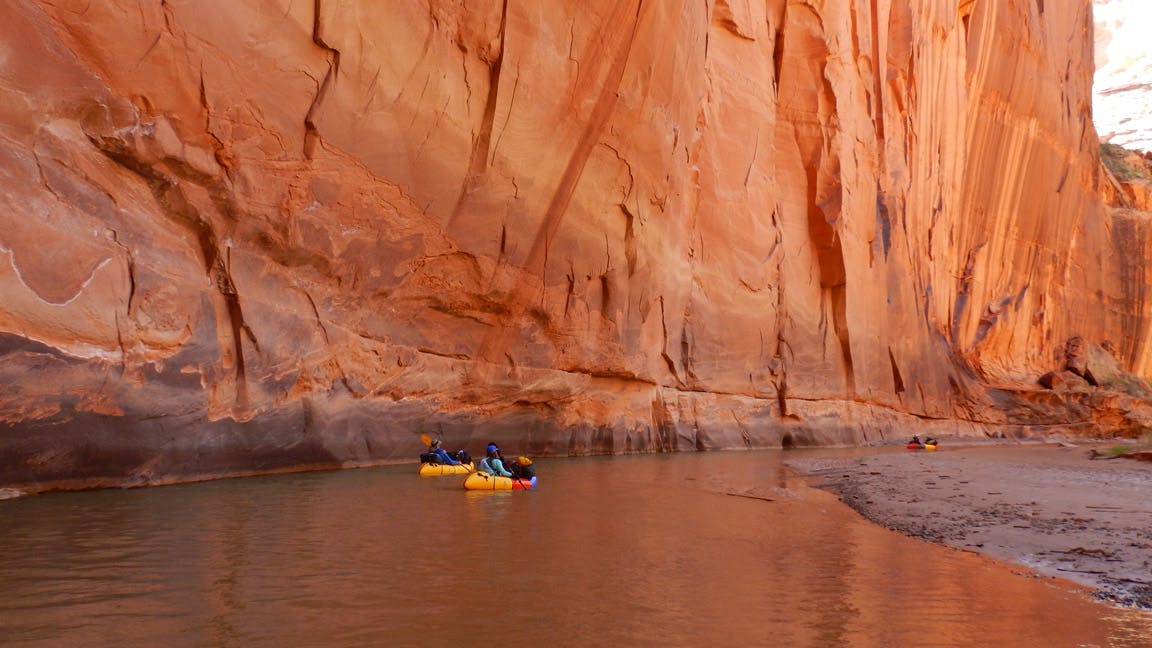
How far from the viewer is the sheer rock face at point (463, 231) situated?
10.7m

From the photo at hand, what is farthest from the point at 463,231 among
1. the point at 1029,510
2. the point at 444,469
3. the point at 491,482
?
the point at 1029,510

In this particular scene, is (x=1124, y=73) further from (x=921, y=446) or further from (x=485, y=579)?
(x=485, y=579)

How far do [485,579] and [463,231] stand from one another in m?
10.7

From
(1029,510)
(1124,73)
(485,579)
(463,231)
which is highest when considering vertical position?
(1124,73)

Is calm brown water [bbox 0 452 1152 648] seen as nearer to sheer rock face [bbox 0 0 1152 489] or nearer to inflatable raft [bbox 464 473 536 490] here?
inflatable raft [bbox 464 473 536 490]

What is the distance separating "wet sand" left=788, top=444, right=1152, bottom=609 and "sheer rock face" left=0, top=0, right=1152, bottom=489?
6.59m

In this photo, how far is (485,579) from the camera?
660cm

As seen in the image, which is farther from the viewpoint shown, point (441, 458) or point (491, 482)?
point (441, 458)

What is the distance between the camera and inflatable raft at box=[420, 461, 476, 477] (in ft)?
45.9

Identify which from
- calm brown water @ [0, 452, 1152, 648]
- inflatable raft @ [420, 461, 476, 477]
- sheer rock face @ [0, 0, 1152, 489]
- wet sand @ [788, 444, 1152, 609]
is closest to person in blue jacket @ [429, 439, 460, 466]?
inflatable raft @ [420, 461, 476, 477]

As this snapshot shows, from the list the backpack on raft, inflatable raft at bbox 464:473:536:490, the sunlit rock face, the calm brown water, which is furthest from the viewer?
the sunlit rock face

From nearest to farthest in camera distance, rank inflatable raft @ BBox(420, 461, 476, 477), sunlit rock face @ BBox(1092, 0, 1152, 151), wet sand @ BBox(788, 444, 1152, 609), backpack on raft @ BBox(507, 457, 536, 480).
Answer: wet sand @ BBox(788, 444, 1152, 609) → backpack on raft @ BBox(507, 457, 536, 480) → inflatable raft @ BBox(420, 461, 476, 477) → sunlit rock face @ BBox(1092, 0, 1152, 151)

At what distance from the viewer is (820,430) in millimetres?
27391

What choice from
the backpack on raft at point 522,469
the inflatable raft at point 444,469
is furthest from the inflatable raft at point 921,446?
the backpack on raft at point 522,469
